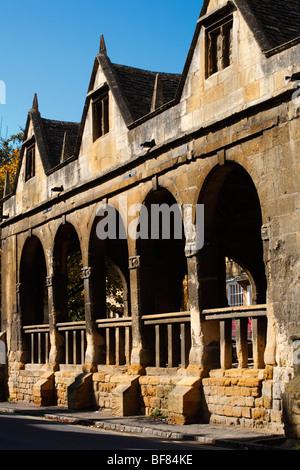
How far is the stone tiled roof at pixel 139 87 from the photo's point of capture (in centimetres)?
1567

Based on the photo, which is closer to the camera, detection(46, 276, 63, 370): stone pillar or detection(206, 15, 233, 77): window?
detection(206, 15, 233, 77): window

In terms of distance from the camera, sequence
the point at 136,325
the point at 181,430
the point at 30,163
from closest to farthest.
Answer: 1. the point at 181,430
2. the point at 136,325
3. the point at 30,163

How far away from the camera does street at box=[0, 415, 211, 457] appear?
30.9ft

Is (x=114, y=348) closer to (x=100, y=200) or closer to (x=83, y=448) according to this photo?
(x=100, y=200)

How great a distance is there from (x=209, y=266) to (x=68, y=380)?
5808 millimetres

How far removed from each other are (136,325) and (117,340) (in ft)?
3.62

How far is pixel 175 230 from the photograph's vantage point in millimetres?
17297

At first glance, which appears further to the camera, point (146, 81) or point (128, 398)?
point (146, 81)

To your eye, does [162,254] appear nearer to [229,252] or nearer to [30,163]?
[229,252]

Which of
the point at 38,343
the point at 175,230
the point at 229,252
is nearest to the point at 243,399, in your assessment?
the point at 175,230

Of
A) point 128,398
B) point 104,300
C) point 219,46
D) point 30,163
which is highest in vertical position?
point 219,46

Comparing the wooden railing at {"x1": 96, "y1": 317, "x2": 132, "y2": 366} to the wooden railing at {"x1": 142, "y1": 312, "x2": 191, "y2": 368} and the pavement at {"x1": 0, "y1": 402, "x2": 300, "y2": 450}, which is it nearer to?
the wooden railing at {"x1": 142, "y1": 312, "x2": 191, "y2": 368}

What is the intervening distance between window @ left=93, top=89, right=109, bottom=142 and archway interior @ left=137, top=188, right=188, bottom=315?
8.05 ft

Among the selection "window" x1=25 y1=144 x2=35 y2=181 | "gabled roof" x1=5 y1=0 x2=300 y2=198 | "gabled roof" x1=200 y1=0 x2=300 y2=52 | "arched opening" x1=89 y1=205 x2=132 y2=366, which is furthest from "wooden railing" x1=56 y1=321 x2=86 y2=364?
"gabled roof" x1=200 y1=0 x2=300 y2=52
